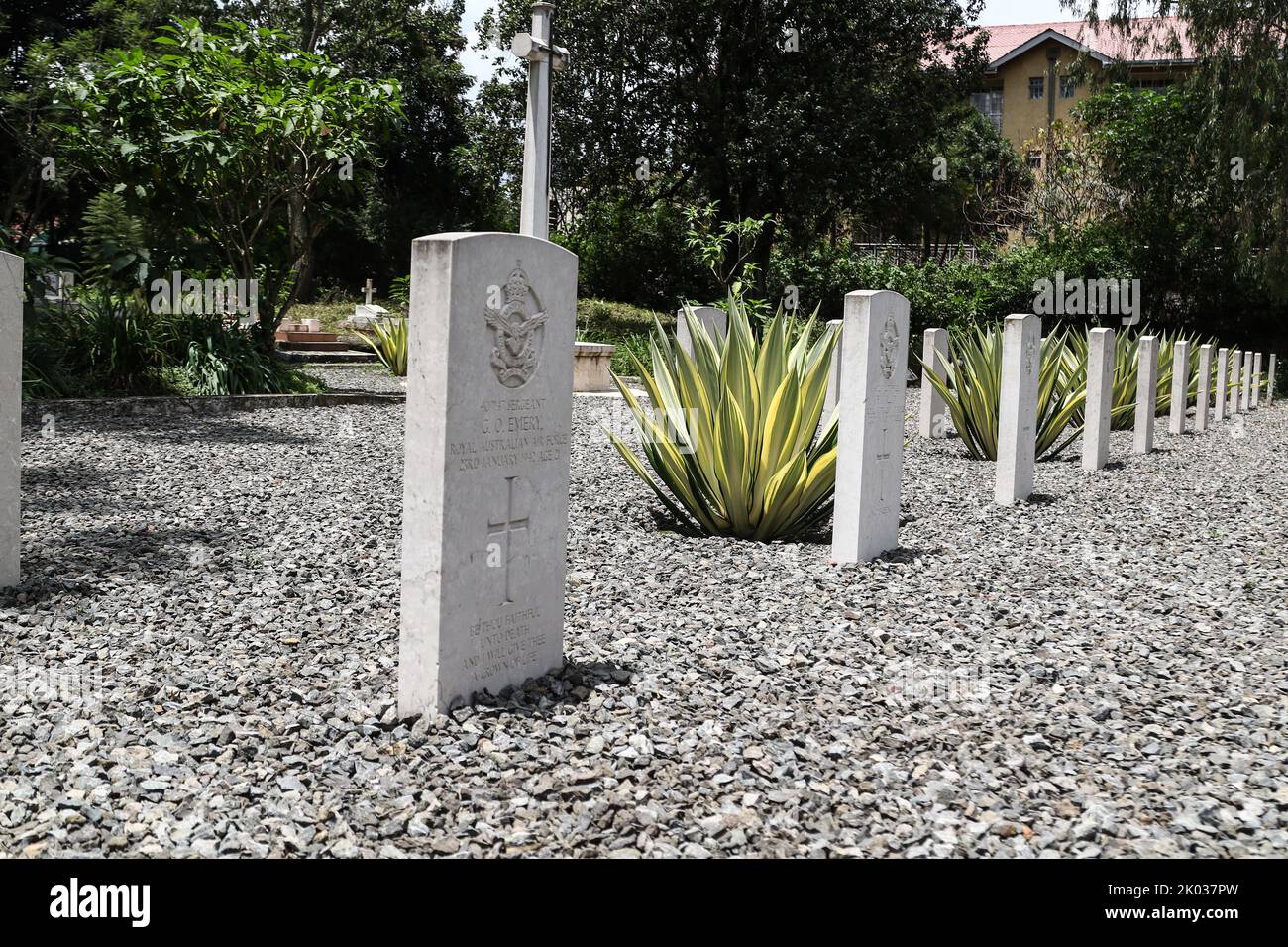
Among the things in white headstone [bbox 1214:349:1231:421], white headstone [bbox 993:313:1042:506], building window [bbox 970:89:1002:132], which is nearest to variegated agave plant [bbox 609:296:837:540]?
white headstone [bbox 993:313:1042:506]

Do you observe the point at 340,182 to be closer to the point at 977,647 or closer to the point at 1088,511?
the point at 1088,511

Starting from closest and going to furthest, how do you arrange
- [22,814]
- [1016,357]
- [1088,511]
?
[22,814] → [1088,511] → [1016,357]

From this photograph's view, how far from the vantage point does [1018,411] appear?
7742 mm

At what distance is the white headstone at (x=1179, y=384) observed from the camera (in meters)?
12.9

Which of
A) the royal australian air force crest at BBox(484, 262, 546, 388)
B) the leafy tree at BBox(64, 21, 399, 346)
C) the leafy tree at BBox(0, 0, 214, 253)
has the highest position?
the leafy tree at BBox(0, 0, 214, 253)

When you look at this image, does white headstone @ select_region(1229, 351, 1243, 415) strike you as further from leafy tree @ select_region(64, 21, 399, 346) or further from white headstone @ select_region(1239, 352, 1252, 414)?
leafy tree @ select_region(64, 21, 399, 346)

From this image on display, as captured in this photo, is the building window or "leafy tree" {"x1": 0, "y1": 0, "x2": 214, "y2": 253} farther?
the building window

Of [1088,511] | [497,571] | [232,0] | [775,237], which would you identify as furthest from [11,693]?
[232,0]

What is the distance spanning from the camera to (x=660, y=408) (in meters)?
6.28

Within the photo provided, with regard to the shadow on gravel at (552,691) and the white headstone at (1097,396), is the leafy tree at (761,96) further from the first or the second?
the shadow on gravel at (552,691)

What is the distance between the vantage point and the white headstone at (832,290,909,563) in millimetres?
5520

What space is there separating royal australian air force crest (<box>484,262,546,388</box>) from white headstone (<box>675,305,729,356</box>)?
2.89 metres

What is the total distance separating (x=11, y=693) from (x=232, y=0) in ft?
88.8

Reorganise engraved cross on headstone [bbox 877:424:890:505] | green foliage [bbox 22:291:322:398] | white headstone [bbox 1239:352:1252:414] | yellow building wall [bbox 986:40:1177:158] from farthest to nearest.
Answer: yellow building wall [bbox 986:40:1177:158]
white headstone [bbox 1239:352:1252:414]
green foliage [bbox 22:291:322:398]
engraved cross on headstone [bbox 877:424:890:505]
